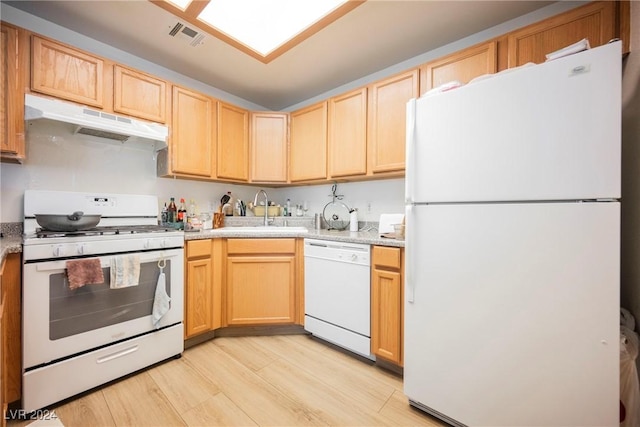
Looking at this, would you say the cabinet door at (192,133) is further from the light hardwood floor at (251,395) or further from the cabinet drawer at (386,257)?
the cabinet drawer at (386,257)

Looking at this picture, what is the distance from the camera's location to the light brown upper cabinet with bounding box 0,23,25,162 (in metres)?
1.49

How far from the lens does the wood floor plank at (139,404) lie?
131 centimetres

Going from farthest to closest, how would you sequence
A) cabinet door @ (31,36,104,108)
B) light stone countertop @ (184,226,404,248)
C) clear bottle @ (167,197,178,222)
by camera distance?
clear bottle @ (167,197,178,222)
light stone countertop @ (184,226,404,248)
cabinet door @ (31,36,104,108)

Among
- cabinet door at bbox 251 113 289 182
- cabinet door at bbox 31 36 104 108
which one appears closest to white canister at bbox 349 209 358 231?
cabinet door at bbox 251 113 289 182

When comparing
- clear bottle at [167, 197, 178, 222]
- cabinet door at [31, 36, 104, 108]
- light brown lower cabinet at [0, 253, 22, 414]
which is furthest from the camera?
clear bottle at [167, 197, 178, 222]

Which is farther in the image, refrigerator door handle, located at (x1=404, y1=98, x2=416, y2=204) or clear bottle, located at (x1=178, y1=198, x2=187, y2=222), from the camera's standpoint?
clear bottle, located at (x1=178, y1=198, x2=187, y2=222)

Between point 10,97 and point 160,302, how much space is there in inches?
58.9

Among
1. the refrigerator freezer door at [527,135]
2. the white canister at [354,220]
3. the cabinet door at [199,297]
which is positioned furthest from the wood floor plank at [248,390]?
the white canister at [354,220]

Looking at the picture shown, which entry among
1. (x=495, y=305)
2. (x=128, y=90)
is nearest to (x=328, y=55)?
(x=128, y=90)

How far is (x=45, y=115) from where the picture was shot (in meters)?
1.54

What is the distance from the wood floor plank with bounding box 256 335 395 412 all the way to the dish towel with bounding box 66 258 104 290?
123cm

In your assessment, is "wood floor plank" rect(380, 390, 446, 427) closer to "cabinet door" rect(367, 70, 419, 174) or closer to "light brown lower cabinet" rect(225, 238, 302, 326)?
"light brown lower cabinet" rect(225, 238, 302, 326)

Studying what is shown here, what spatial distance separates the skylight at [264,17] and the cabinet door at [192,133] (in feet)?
3.23

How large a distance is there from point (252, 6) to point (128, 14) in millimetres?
1014
